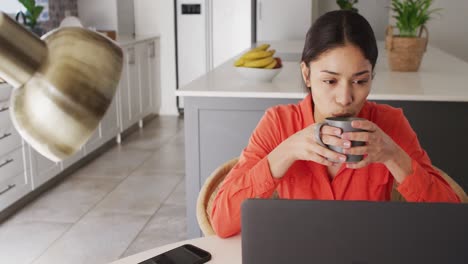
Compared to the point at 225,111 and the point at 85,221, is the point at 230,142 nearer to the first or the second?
the point at 225,111

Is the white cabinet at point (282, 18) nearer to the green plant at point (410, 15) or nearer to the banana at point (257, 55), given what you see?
the green plant at point (410, 15)

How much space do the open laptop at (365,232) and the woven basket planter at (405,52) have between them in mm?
2150

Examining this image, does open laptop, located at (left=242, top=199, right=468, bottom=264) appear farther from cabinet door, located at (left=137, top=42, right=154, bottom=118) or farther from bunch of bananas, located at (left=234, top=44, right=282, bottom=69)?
cabinet door, located at (left=137, top=42, right=154, bottom=118)

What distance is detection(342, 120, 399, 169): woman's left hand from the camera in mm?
1074

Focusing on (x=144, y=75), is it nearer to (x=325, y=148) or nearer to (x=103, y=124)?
(x=103, y=124)

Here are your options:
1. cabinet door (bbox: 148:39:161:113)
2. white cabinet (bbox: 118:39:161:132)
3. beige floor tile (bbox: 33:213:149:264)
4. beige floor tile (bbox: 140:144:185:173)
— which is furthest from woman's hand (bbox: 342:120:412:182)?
cabinet door (bbox: 148:39:161:113)

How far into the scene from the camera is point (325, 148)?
110cm

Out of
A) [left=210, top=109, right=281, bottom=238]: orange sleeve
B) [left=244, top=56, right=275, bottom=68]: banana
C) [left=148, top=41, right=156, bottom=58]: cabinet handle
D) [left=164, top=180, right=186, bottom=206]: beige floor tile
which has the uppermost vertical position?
[left=244, top=56, right=275, bottom=68]: banana

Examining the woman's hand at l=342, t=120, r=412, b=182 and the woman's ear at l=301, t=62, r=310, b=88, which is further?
the woman's ear at l=301, t=62, r=310, b=88

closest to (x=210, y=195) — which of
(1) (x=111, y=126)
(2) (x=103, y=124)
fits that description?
(2) (x=103, y=124)

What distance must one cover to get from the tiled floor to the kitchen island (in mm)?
696

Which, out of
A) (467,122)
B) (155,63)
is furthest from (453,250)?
(155,63)

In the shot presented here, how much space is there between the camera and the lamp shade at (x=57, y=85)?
437mm

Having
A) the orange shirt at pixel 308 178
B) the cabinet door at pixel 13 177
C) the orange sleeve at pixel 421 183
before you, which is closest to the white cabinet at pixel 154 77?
the cabinet door at pixel 13 177
